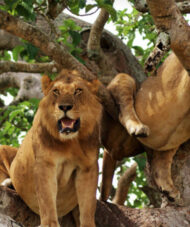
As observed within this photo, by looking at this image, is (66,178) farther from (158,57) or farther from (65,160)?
(158,57)

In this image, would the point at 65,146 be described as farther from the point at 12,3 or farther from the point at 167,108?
the point at 12,3

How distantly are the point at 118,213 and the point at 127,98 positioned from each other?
1127mm

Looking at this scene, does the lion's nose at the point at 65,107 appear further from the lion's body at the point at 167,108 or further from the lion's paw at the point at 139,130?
the lion's body at the point at 167,108

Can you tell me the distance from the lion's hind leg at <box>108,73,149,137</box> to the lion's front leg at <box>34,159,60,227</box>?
90cm

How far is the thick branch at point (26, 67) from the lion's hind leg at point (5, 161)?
2.60 feet

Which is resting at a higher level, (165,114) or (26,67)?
(165,114)

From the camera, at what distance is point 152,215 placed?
194 inches

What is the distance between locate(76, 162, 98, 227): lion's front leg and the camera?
439 centimetres

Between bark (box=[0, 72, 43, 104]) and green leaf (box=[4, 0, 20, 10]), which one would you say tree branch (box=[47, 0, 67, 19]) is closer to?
green leaf (box=[4, 0, 20, 10])

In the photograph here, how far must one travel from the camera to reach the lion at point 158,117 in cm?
487

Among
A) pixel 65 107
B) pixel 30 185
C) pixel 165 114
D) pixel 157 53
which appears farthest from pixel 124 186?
pixel 157 53

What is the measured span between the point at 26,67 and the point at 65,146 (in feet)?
4.87

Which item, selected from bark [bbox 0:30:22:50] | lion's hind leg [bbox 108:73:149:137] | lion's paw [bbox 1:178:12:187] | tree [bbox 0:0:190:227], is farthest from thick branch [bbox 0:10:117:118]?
bark [bbox 0:30:22:50]

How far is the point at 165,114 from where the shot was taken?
16.2 ft
